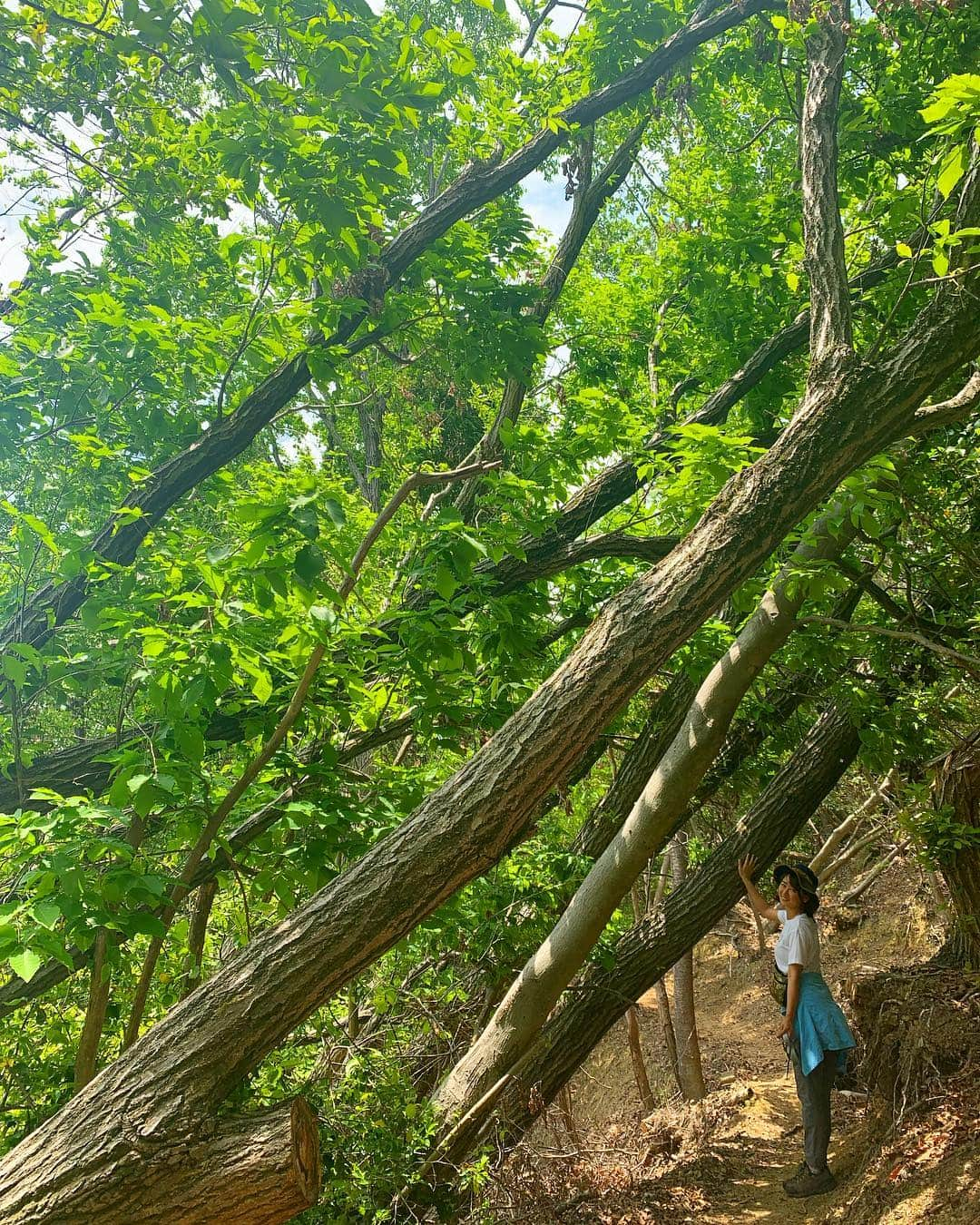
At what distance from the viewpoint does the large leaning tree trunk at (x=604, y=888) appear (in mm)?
3760

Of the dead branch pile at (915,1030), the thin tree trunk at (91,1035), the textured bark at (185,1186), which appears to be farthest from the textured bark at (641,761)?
the textured bark at (185,1186)

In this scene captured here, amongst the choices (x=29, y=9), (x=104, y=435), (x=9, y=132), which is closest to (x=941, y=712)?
(x=104, y=435)

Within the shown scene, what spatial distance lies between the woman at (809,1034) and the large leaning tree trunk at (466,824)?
110 inches

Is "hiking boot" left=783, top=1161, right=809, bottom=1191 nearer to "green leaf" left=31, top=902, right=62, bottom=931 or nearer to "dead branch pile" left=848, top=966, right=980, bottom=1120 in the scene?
"dead branch pile" left=848, top=966, right=980, bottom=1120

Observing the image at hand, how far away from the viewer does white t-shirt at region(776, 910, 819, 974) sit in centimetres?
482

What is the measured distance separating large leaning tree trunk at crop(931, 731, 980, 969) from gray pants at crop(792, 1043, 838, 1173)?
129cm

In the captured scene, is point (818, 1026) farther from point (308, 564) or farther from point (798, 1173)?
point (308, 564)

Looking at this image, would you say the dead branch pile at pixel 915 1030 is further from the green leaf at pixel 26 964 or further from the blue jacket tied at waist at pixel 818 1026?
the green leaf at pixel 26 964

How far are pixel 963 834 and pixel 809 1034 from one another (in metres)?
1.50

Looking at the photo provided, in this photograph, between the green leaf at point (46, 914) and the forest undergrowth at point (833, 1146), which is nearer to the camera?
the green leaf at point (46, 914)

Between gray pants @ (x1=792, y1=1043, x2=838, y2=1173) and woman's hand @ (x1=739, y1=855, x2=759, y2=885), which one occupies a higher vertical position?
woman's hand @ (x1=739, y1=855, x2=759, y2=885)

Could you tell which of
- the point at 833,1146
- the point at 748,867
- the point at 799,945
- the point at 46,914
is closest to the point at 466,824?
the point at 46,914

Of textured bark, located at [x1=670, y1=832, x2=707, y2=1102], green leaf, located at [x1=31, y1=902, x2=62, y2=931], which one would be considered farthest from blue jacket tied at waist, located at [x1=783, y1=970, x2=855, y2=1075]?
green leaf, located at [x1=31, y1=902, x2=62, y2=931]

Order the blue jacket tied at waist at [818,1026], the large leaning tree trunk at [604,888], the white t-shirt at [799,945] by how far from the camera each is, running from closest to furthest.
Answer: the large leaning tree trunk at [604,888] → the blue jacket tied at waist at [818,1026] → the white t-shirt at [799,945]
